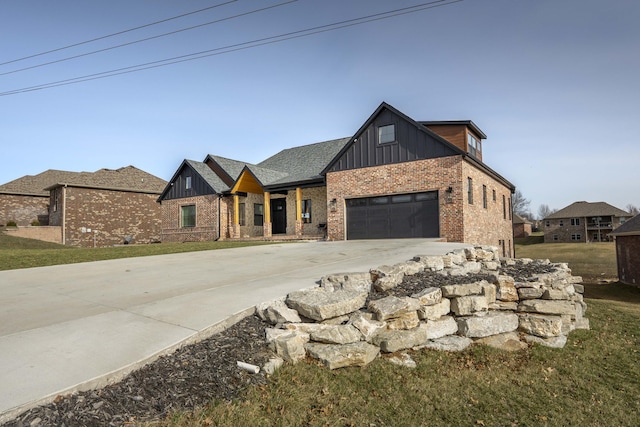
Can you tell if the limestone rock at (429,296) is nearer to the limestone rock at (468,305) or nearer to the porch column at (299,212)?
the limestone rock at (468,305)

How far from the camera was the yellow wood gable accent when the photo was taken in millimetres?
25234

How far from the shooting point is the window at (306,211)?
24.1m

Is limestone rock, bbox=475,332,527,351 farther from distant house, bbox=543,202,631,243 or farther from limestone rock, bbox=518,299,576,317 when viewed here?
distant house, bbox=543,202,631,243

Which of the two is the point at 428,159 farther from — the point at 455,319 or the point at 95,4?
the point at 95,4

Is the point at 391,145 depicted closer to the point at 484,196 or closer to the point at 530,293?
the point at 484,196

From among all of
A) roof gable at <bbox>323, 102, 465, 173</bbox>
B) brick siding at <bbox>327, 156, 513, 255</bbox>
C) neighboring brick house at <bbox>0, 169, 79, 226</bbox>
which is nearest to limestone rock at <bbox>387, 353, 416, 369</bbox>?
brick siding at <bbox>327, 156, 513, 255</bbox>

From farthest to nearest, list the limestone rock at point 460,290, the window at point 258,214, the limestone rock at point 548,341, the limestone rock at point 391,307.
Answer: the window at point 258,214, the limestone rock at point 548,341, the limestone rock at point 460,290, the limestone rock at point 391,307

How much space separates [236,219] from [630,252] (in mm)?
26309

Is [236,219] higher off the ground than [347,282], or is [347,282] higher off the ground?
[236,219]

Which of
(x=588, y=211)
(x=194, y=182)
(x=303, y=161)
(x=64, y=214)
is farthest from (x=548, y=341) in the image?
(x=588, y=211)

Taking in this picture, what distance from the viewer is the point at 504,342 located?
671 cm

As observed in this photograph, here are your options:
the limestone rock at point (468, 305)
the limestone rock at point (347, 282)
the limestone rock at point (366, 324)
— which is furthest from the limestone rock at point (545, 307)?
the limestone rock at point (366, 324)

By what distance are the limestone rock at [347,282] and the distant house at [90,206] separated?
93.1 ft

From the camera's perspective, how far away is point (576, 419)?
176 inches
